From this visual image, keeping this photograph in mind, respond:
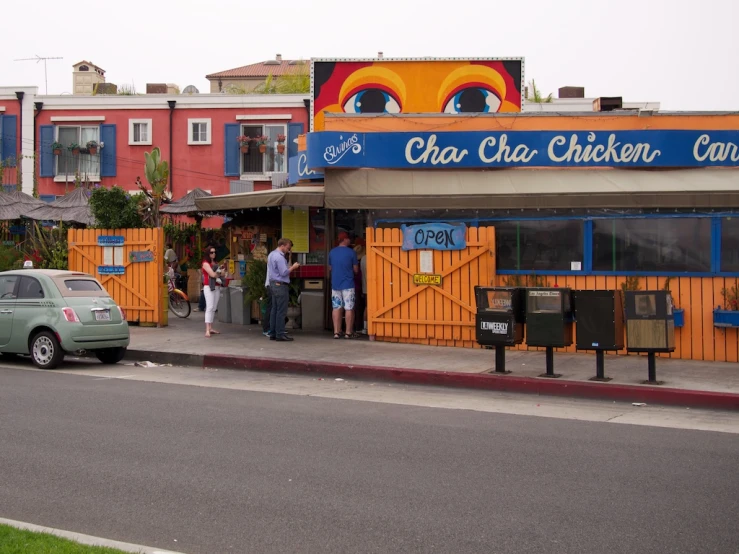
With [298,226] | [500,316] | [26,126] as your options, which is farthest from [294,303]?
[26,126]

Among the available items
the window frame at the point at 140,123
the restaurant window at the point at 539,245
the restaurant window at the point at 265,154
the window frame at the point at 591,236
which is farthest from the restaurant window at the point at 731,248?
the window frame at the point at 140,123

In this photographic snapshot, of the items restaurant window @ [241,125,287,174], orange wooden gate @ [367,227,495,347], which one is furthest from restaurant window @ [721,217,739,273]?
restaurant window @ [241,125,287,174]

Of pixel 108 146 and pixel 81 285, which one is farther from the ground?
pixel 108 146

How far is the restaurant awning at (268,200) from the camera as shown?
15352mm

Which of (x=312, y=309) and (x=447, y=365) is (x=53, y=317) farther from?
(x=447, y=365)

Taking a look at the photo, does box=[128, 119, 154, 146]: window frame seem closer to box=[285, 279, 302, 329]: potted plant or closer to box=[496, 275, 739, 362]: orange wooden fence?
box=[285, 279, 302, 329]: potted plant

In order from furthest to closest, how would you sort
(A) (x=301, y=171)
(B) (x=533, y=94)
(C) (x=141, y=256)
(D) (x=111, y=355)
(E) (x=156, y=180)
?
(B) (x=533, y=94), (E) (x=156, y=180), (C) (x=141, y=256), (A) (x=301, y=171), (D) (x=111, y=355)

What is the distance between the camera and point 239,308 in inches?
721

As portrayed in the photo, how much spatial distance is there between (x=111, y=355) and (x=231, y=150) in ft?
64.0

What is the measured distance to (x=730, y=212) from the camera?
13062 millimetres

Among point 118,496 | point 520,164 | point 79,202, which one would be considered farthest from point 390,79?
point 118,496

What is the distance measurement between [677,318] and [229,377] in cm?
709

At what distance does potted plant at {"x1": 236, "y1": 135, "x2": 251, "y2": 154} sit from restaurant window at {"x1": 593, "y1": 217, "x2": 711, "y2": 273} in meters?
20.8

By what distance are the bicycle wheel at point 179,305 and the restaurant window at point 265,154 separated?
12721 mm
